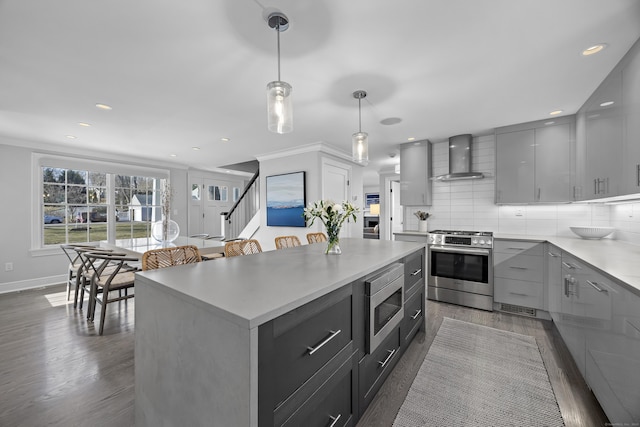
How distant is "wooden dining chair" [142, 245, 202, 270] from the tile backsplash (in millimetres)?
3620

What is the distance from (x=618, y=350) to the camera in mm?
1333

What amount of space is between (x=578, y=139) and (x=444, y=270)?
218cm

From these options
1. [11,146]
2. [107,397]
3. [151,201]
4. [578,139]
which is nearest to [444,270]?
[578,139]

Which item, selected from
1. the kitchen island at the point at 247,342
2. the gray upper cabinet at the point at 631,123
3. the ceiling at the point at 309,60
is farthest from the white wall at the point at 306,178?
the gray upper cabinet at the point at 631,123

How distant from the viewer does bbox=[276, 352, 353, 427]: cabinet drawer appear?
1.03 meters

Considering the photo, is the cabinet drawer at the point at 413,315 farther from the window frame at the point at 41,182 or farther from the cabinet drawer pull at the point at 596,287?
the window frame at the point at 41,182

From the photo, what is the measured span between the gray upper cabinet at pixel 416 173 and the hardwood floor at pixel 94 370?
6.17 ft

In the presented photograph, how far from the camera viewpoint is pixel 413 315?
2.38 meters

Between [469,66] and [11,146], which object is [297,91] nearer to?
[469,66]

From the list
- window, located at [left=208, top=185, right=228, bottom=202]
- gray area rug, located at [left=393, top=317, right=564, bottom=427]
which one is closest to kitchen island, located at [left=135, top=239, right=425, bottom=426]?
gray area rug, located at [left=393, top=317, right=564, bottom=427]

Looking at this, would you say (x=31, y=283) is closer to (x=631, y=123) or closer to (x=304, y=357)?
(x=304, y=357)

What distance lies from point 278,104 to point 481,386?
2428 millimetres

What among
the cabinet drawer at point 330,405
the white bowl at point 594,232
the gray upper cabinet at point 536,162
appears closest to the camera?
the cabinet drawer at point 330,405

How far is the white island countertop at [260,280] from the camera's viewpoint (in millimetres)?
911
